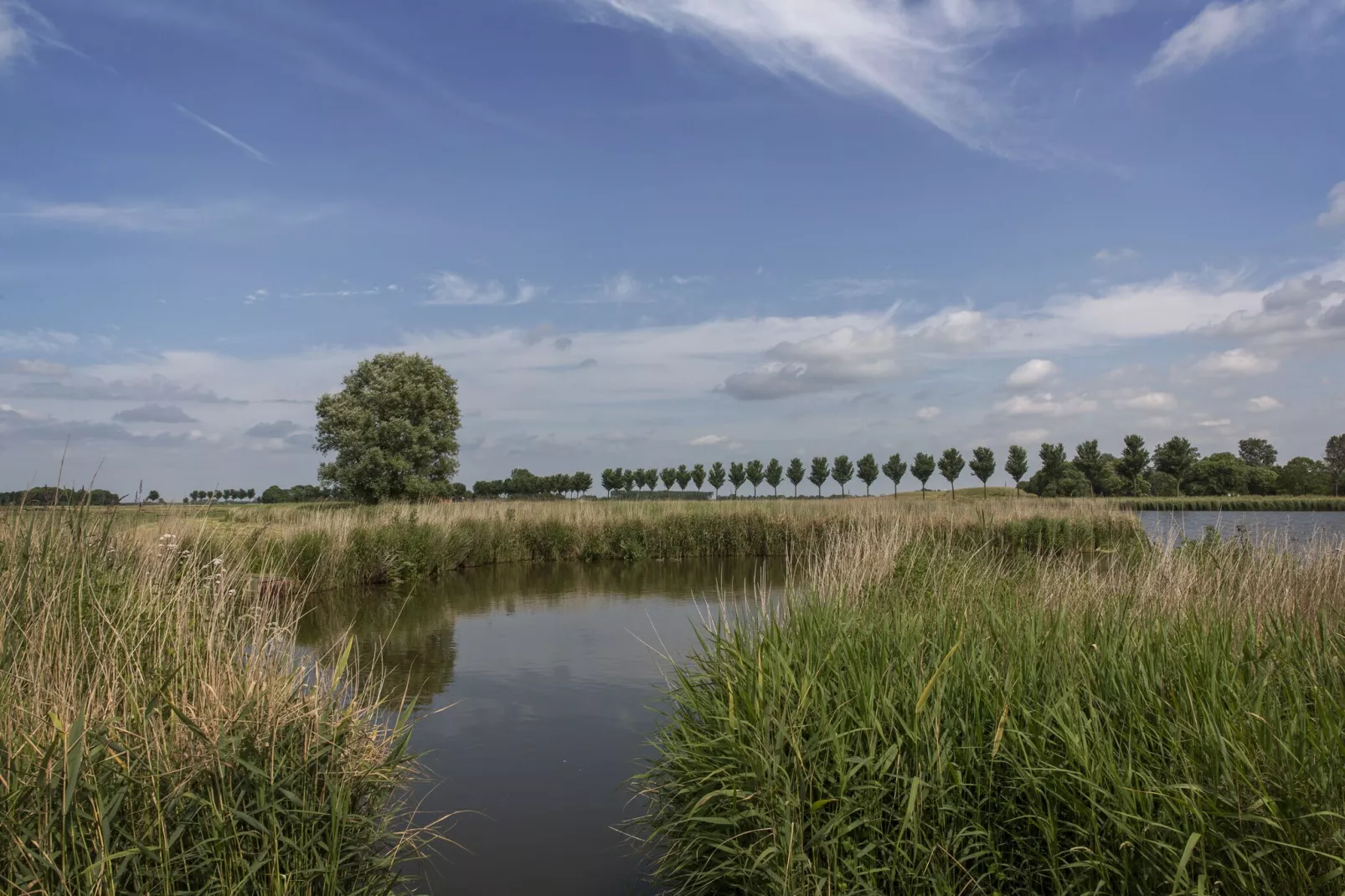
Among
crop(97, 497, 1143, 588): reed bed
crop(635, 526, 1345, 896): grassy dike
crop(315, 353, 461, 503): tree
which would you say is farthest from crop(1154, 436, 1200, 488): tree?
crop(635, 526, 1345, 896): grassy dike

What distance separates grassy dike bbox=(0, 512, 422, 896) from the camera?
3.03 metres

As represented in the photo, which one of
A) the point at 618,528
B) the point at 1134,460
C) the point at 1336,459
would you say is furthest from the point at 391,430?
the point at 1336,459

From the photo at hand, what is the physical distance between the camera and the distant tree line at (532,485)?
228ft

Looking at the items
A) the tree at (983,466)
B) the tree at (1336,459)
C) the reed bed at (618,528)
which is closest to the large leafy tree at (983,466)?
the tree at (983,466)

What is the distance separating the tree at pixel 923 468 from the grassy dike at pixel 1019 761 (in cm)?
7346

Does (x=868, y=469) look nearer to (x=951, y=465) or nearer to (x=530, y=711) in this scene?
(x=951, y=465)

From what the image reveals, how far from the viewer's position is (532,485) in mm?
76000

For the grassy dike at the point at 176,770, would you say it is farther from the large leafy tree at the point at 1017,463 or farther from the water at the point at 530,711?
the large leafy tree at the point at 1017,463

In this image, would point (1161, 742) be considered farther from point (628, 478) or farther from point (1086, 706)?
point (628, 478)

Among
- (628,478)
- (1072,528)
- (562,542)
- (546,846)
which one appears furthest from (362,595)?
(628,478)

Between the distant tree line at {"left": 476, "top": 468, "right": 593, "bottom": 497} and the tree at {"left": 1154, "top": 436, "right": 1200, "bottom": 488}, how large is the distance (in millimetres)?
42934

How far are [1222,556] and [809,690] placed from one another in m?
6.39

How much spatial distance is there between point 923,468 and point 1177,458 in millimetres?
23142

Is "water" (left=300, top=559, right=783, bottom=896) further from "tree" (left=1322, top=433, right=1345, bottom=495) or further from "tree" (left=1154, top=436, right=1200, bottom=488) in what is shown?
"tree" (left=1322, top=433, right=1345, bottom=495)
